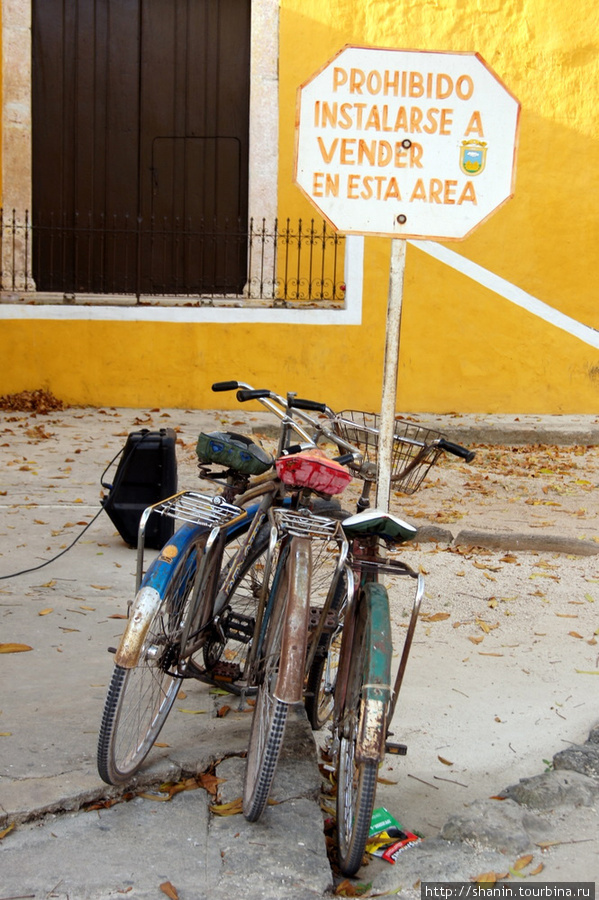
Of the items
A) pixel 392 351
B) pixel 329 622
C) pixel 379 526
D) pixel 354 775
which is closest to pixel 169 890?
pixel 354 775

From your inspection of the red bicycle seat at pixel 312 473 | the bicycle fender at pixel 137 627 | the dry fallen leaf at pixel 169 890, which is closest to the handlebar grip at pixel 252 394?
the red bicycle seat at pixel 312 473

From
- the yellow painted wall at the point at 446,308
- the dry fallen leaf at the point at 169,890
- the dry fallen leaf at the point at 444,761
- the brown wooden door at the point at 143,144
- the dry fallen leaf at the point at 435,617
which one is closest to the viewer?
the dry fallen leaf at the point at 169,890

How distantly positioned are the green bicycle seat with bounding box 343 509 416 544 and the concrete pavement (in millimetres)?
850

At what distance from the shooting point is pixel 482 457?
923 cm

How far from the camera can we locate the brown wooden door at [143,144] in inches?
438

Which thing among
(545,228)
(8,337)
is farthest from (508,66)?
(8,337)

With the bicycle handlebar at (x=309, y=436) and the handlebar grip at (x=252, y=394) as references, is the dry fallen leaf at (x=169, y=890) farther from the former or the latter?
the handlebar grip at (x=252, y=394)

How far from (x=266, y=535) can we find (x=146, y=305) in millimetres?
7333

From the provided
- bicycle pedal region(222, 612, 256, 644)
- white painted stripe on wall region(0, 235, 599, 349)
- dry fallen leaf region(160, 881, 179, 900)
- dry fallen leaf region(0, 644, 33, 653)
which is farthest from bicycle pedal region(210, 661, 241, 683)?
white painted stripe on wall region(0, 235, 599, 349)

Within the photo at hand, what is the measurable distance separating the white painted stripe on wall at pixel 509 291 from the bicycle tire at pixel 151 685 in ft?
26.0

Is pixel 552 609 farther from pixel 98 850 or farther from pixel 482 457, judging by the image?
pixel 482 457

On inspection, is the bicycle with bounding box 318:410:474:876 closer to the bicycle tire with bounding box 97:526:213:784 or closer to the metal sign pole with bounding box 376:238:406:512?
the bicycle tire with bounding box 97:526:213:784

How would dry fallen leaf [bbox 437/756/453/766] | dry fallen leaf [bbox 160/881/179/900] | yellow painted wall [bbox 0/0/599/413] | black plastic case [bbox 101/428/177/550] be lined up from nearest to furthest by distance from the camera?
dry fallen leaf [bbox 160/881/179/900], dry fallen leaf [bbox 437/756/453/766], black plastic case [bbox 101/428/177/550], yellow painted wall [bbox 0/0/599/413]

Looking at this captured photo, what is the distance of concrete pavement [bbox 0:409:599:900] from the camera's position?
8.84 ft
